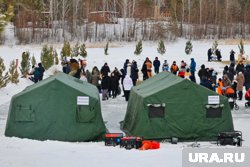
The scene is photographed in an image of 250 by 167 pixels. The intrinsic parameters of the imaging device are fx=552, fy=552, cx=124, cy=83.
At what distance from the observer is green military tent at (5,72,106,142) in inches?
531

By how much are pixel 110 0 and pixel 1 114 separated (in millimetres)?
51101

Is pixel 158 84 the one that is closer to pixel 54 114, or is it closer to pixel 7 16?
pixel 54 114

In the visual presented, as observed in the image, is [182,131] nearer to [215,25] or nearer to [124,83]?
[124,83]

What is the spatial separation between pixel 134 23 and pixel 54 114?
135 ft

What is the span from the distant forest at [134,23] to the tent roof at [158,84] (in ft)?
114

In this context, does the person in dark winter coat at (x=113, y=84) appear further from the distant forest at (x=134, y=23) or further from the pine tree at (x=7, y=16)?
the distant forest at (x=134, y=23)

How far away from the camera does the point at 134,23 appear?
54.1 m

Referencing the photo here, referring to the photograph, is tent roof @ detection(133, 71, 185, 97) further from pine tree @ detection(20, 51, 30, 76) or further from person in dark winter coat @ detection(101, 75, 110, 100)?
pine tree @ detection(20, 51, 30, 76)

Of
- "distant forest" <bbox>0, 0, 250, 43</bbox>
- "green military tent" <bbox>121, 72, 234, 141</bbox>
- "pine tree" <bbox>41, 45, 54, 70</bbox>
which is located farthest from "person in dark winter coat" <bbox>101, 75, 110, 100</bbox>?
"distant forest" <bbox>0, 0, 250, 43</bbox>

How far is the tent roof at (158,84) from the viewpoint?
1419 cm

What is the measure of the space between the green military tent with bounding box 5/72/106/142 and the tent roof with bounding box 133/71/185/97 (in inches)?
64.6

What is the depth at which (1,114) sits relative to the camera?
18.1 m

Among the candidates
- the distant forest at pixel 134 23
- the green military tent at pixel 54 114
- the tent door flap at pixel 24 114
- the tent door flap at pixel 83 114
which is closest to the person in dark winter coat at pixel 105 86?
the green military tent at pixel 54 114

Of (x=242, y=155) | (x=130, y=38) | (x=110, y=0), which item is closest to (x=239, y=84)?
(x=242, y=155)
